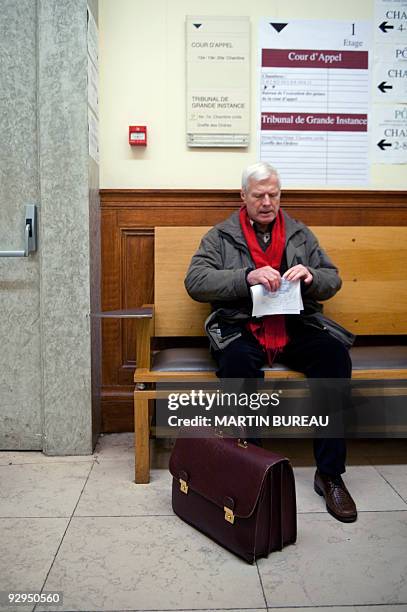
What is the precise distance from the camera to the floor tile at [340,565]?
1.68 meters

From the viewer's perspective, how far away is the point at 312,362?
2.41 m

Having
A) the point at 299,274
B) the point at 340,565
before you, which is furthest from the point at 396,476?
the point at 299,274

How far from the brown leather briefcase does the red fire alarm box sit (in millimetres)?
1578

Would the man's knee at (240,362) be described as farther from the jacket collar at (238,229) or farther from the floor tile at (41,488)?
the floor tile at (41,488)

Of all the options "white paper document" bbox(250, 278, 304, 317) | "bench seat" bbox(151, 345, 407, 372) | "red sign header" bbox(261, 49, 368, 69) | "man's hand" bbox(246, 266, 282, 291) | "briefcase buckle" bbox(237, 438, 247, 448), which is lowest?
"briefcase buckle" bbox(237, 438, 247, 448)

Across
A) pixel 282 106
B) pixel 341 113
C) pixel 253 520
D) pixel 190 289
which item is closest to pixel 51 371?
pixel 190 289

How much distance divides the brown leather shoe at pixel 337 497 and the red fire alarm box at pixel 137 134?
175 centimetres

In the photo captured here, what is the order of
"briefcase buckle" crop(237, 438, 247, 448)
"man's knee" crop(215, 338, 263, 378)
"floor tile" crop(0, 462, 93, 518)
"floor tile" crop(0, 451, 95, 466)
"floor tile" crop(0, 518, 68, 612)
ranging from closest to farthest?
1. "floor tile" crop(0, 518, 68, 612)
2. "briefcase buckle" crop(237, 438, 247, 448)
3. "floor tile" crop(0, 462, 93, 518)
4. "man's knee" crop(215, 338, 263, 378)
5. "floor tile" crop(0, 451, 95, 466)

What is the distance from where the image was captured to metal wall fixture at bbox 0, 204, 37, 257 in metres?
2.67

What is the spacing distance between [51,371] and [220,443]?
1037 mm

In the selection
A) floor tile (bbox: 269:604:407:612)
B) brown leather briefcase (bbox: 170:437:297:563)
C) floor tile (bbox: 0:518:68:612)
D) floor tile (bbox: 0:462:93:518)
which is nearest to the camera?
floor tile (bbox: 269:604:407:612)

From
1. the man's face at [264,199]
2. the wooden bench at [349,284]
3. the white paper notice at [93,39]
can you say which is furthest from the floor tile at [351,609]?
the white paper notice at [93,39]

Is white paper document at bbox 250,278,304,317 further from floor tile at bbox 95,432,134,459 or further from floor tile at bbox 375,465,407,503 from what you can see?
floor tile at bbox 95,432,134,459

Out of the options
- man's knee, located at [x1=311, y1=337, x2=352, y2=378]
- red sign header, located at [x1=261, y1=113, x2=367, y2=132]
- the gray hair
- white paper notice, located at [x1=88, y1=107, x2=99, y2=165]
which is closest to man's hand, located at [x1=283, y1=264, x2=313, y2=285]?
man's knee, located at [x1=311, y1=337, x2=352, y2=378]
